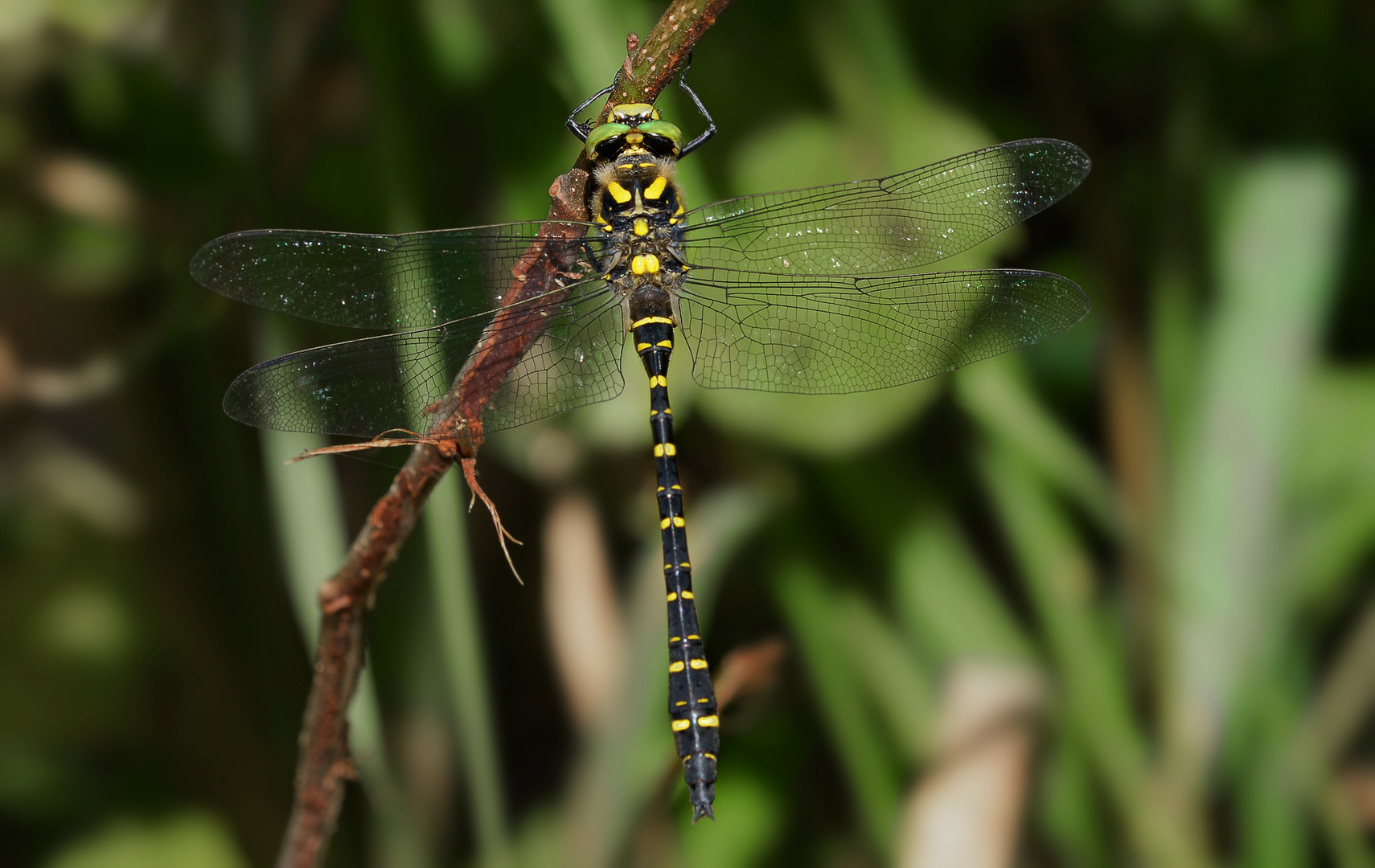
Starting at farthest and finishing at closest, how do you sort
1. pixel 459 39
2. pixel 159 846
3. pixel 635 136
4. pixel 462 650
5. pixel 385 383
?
pixel 159 846 < pixel 459 39 < pixel 462 650 < pixel 635 136 < pixel 385 383

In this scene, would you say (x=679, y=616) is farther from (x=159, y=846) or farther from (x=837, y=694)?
(x=159, y=846)

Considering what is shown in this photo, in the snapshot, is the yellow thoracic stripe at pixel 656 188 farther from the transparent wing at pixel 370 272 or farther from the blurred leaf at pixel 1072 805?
the blurred leaf at pixel 1072 805

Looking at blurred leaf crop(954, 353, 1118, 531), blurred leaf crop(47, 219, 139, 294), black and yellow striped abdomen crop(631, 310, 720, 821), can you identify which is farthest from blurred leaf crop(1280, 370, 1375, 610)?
blurred leaf crop(47, 219, 139, 294)

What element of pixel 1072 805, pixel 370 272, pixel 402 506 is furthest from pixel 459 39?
pixel 1072 805

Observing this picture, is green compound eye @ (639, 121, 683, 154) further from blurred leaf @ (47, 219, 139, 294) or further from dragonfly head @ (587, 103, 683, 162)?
blurred leaf @ (47, 219, 139, 294)

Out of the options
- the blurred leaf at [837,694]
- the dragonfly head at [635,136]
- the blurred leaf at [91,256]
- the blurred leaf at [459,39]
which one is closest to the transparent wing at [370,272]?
the dragonfly head at [635,136]

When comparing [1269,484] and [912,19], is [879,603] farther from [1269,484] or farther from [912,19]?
[912,19]
